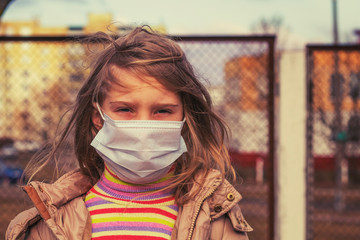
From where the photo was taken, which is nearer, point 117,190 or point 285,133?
point 117,190

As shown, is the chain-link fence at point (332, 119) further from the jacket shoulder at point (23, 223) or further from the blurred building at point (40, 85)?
the jacket shoulder at point (23, 223)

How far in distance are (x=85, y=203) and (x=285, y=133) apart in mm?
2434

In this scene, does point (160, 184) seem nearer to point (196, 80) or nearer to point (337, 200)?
point (196, 80)

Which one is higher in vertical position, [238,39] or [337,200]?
[238,39]

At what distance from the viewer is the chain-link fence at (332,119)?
440cm

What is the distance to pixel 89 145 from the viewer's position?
2.47 meters

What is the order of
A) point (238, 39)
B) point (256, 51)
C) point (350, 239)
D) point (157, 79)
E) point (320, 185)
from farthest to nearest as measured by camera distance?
1. point (320, 185)
2. point (350, 239)
3. point (256, 51)
4. point (238, 39)
5. point (157, 79)

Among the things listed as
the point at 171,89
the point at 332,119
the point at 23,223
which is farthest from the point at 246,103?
the point at 23,223

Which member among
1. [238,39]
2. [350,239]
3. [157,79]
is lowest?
[350,239]

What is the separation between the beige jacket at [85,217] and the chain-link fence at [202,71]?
7.08 ft

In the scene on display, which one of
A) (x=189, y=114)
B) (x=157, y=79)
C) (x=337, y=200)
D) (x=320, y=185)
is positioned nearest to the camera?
(x=157, y=79)

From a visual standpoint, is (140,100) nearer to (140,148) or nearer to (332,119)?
(140,148)

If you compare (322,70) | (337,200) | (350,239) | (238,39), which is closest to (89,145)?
(238,39)

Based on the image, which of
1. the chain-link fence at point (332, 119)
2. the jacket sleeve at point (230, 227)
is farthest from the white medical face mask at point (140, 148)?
the chain-link fence at point (332, 119)
